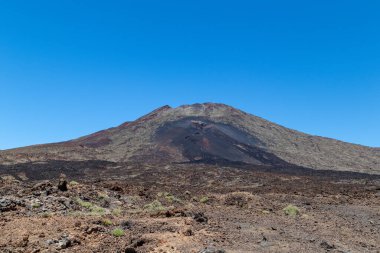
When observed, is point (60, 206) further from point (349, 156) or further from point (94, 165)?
point (349, 156)

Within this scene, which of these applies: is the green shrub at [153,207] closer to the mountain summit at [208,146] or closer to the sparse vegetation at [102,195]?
the sparse vegetation at [102,195]

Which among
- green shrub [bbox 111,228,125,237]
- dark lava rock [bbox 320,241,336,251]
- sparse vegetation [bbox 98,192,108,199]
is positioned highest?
sparse vegetation [bbox 98,192,108,199]

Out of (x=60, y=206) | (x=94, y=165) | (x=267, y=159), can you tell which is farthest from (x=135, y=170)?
(x=60, y=206)

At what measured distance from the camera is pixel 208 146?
74812mm

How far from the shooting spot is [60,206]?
56.1ft

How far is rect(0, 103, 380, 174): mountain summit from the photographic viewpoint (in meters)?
68.2

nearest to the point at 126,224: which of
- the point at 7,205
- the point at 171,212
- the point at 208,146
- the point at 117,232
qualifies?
the point at 117,232

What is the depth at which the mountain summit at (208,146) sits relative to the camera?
68.2 metres

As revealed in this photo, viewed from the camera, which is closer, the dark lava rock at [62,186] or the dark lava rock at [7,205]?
the dark lava rock at [7,205]

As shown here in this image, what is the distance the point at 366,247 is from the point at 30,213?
11464 millimetres

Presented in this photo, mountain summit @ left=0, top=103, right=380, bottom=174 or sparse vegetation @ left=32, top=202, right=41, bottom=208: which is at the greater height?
mountain summit @ left=0, top=103, right=380, bottom=174

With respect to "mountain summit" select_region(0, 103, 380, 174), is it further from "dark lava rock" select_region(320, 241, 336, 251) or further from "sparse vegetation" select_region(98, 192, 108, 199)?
"dark lava rock" select_region(320, 241, 336, 251)

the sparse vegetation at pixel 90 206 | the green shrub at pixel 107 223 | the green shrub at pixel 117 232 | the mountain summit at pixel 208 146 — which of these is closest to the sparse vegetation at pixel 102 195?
the sparse vegetation at pixel 90 206

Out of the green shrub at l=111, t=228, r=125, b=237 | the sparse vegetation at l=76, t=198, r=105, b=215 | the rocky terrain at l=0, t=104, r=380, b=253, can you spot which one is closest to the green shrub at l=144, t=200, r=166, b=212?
the rocky terrain at l=0, t=104, r=380, b=253
